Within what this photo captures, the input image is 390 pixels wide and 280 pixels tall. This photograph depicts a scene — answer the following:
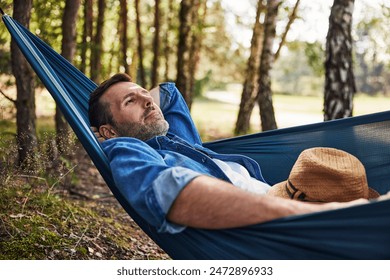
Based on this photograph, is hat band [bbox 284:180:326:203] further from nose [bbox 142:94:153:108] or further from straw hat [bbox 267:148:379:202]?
nose [bbox 142:94:153:108]

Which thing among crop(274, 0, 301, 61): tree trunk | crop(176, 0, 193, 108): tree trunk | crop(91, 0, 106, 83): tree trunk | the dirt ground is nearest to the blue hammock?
the dirt ground

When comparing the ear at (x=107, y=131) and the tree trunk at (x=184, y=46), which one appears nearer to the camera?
the ear at (x=107, y=131)

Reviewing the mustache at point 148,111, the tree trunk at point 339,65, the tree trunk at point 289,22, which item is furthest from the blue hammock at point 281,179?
the tree trunk at point 289,22

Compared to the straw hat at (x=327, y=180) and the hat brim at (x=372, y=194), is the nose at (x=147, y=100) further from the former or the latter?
the hat brim at (x=372, y=194)

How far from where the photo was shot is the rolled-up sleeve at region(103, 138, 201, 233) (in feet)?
5.61

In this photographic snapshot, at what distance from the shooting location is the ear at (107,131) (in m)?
2.29

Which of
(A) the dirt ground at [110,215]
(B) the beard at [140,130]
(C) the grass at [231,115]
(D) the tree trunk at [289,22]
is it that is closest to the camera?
(B) the beard at [140,130]

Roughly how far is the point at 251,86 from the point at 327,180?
304 inches

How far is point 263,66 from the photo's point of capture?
7254 mm

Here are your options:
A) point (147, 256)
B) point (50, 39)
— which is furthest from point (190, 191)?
point (50, 39)

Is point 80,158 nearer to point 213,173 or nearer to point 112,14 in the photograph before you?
point 213,173

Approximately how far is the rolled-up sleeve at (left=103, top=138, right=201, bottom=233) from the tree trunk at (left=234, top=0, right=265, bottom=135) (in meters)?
7.34
